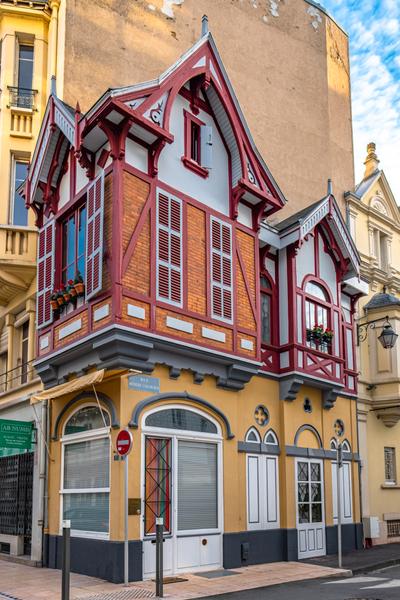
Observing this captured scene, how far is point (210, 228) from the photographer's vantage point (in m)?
16.2

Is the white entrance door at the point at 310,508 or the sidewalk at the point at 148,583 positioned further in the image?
the white entrance door at the point at 310,508

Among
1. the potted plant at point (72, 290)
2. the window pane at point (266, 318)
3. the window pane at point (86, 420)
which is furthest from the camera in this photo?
the window pane at point (266, 318)

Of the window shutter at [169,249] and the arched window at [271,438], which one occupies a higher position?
the window shutter at [169,249]

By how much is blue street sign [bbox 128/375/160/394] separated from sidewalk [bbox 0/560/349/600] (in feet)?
11.7

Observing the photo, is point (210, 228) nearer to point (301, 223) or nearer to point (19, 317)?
point (301, 223)

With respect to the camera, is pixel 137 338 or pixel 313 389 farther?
pixel 313 389

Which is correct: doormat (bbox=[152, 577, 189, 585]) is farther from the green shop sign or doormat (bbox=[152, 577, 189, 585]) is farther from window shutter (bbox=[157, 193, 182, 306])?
window shutter (bbox=[157, 193, 182, 306])

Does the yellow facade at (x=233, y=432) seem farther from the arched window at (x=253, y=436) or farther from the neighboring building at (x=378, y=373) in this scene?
the neighboring building at (x=378, y=373)

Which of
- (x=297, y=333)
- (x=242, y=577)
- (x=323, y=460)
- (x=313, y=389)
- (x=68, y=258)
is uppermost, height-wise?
(x=68, y=258)

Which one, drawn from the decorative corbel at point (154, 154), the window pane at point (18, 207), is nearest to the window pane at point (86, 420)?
the decorative corbel at point (154, 154)

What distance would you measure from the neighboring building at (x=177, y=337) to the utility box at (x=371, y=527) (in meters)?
3.12

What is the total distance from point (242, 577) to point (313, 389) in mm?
6471

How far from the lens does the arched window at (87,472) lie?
1398 centimetres

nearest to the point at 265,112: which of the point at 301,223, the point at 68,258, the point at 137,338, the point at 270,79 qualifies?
the point at 270,79
